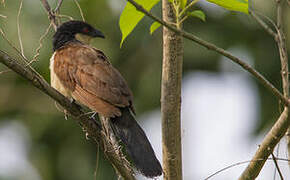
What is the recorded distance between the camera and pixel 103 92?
315 cm

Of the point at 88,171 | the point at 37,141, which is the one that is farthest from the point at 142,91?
the point at 37,141

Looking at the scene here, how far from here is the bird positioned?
294 cm

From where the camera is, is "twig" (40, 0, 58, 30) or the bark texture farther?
"twig" (40, 0, 58, 30)

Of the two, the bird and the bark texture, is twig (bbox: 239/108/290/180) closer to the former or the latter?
the bark texture

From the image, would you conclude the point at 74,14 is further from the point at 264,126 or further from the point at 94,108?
the point at 94,108

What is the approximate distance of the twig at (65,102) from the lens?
7.39 ft

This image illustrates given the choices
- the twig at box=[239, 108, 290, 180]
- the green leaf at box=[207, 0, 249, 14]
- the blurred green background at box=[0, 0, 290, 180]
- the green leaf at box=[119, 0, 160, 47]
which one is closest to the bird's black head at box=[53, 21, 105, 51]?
the green leaf at box=[119, 0, 160, 47]

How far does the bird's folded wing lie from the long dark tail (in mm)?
102

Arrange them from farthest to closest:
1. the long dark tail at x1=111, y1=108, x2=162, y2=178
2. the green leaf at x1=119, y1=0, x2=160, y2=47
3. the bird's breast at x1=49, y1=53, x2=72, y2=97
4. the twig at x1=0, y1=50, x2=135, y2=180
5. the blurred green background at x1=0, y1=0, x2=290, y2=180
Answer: the blurred green background at x1=0, y1=0, x2=290, y2=180, the bird's breast at x1=49, y1=53, x2=72, y2=97, the long dark tail at x1=111, y1=108, x2=162, y2=178, the twig at x1=0, y1=50, x2=135, y2=180, the green leaf at x1=119, y1=0, x2=160, y2=47

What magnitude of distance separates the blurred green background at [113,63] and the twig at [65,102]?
481 cm

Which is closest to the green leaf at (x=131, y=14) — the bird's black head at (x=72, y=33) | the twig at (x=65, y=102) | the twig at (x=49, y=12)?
the twig at (x=65, y=102)

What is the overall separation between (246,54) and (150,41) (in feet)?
4.83

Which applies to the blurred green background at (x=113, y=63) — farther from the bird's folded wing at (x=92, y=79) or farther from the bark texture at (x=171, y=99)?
the bark texture at (x=171, y=99)

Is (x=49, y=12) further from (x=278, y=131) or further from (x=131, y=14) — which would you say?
(x=278, y=131)
